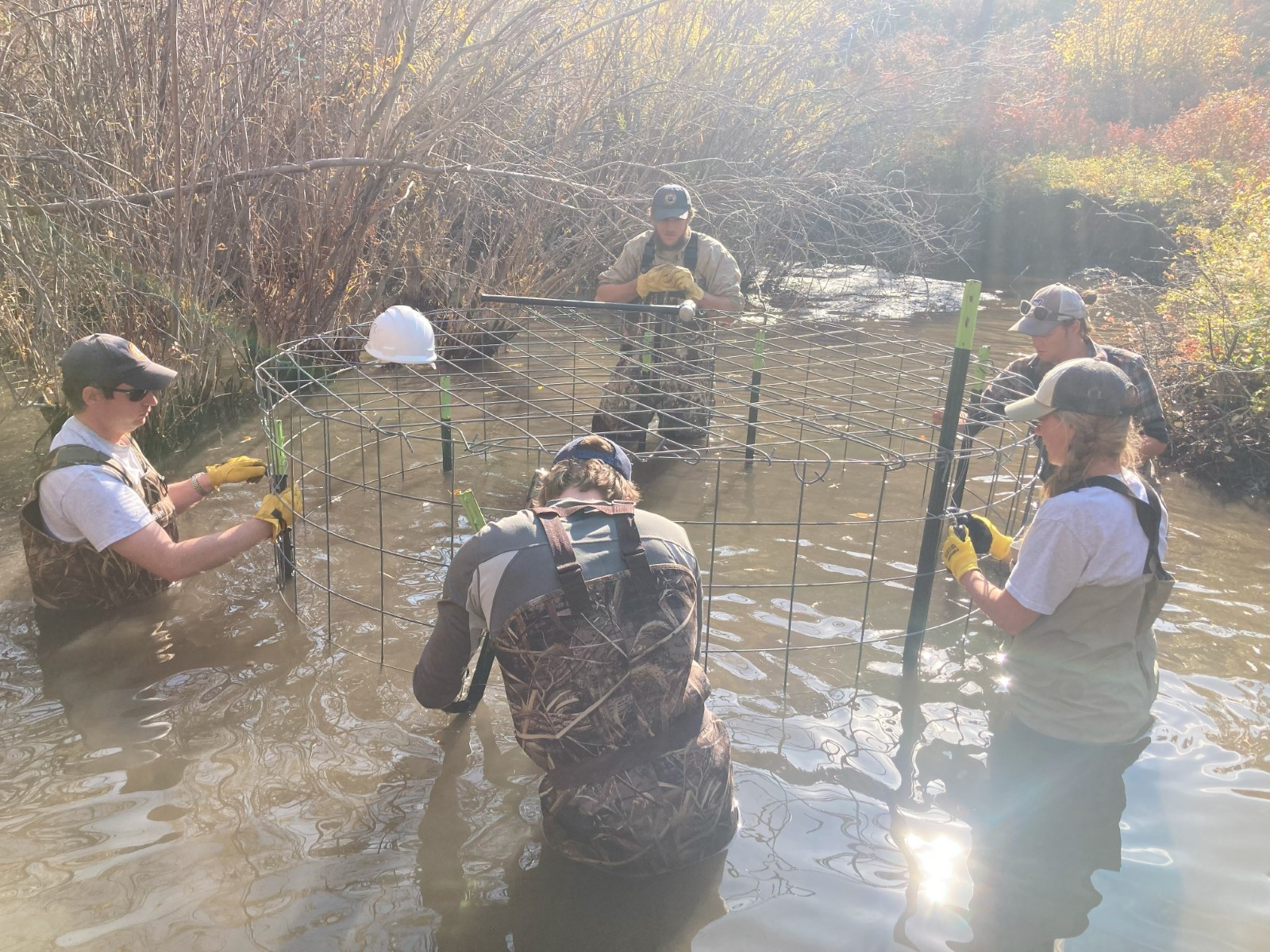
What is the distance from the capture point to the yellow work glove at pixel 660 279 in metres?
5.55

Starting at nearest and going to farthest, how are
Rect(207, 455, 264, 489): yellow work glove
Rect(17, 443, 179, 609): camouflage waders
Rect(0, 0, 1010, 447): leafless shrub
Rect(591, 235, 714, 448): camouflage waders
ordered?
Rect(17, 443, 179, 609): camouflage waders → Rect(207, 455, 264, 489): yellow work glove → Rect(0, 0, 1010, 447): leafless shrub → Rect(591, 235, 714, 448): camouflage waders

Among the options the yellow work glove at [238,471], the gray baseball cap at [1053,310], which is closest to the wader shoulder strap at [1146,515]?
the gray baseball cap at [1053,310]

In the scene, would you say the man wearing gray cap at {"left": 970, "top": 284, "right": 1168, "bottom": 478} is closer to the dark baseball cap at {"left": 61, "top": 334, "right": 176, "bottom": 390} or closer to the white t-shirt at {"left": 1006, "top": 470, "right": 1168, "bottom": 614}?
the white t-shirt at {"left": 1006, "top": 470, "right": 1168, "bottom": 614}

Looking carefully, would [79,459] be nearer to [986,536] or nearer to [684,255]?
[986,536]

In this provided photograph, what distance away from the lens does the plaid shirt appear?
387 cm

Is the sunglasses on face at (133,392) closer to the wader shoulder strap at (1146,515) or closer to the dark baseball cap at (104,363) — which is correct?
the dark baseball cap at (104,363)

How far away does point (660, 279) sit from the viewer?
560 cm

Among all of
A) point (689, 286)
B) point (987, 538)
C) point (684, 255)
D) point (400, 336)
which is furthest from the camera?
point (684, 255)

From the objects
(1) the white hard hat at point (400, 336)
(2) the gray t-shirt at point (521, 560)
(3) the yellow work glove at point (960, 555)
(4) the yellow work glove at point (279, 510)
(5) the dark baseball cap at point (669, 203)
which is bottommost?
(4) the yellow work glove at point (279, 510)

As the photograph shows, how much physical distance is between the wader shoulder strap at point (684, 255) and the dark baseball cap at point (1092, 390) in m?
3.52

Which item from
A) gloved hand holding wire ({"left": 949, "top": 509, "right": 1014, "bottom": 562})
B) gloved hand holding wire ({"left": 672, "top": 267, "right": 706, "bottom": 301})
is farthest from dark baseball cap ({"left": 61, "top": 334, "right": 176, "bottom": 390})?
gloved hand holding wire ({"left": 672, "top": 267, "right": 706, "bottom": 301})

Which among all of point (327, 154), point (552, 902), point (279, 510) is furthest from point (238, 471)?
point (327, 154)

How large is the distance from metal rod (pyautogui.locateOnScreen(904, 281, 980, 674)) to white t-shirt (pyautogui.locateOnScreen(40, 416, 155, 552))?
2.86 metres

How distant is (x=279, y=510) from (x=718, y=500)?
176 centimetres
